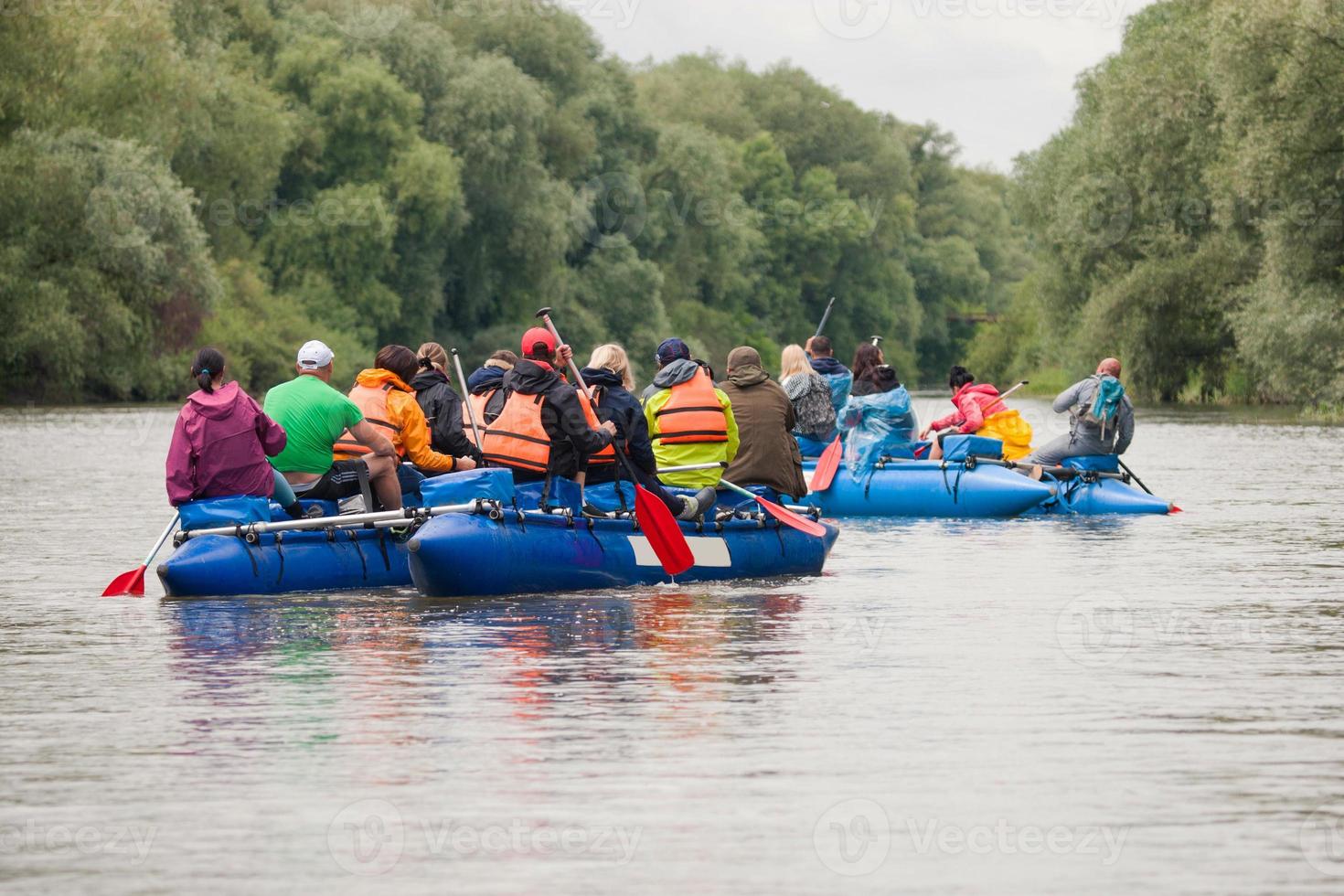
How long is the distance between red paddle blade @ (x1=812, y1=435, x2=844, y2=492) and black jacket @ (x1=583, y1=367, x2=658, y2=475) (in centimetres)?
626

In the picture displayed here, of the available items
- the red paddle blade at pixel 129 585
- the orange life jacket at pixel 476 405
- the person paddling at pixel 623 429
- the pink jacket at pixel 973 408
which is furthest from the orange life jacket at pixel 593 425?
the pink jacket at pixel 973 408

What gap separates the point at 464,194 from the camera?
173 ft

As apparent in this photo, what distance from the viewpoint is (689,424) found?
13.2 meters

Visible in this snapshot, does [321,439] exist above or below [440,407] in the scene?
below

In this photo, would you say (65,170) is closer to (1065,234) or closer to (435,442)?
(1065,234)

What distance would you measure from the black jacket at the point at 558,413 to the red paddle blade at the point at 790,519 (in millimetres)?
1549

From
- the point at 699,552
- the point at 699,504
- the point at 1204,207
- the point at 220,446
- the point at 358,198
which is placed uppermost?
the point at 358,198

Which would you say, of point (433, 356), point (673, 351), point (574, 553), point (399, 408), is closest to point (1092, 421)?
point (673, 351)

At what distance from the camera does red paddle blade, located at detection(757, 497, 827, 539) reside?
13.3 meters

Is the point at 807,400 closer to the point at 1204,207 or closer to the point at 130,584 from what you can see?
the point at 130,584

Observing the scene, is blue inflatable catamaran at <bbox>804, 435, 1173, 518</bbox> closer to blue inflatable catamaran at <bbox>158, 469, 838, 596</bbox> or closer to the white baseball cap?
blue inflatable catamaran at <bbox>158, 469, 838, 596</bbox>

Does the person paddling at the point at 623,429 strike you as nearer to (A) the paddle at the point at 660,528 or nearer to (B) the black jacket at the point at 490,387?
(A) the paddle at the point at 660,528

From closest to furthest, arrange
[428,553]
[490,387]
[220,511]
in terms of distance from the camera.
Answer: [428,553] → [220,511] → [490,387]

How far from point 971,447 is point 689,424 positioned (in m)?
6.45
